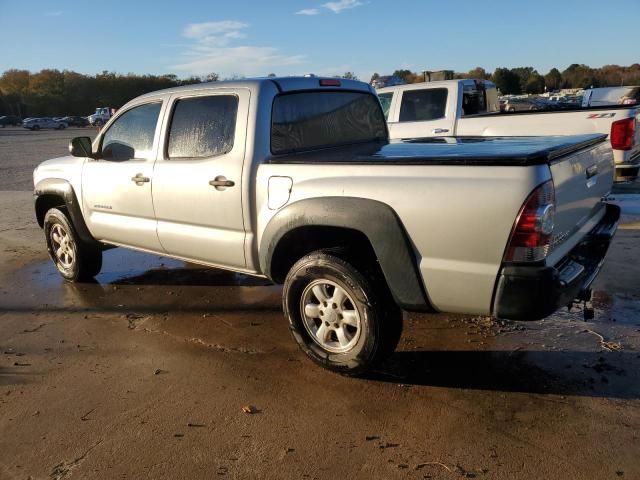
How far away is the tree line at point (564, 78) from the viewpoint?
77000 mm

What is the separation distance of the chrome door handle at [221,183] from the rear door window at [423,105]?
5.99 meters

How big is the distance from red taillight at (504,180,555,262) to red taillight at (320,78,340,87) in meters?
2.26

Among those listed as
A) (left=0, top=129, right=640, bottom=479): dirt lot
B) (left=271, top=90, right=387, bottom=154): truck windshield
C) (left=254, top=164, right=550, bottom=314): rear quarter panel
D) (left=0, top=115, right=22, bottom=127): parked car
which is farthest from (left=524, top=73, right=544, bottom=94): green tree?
(left=254, top=164, right=550, bottom=314): rear quarter panel

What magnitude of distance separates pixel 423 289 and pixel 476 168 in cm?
75

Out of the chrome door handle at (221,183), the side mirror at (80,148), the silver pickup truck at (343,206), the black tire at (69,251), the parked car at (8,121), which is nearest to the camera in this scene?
the silver pickup truck at (343,206)

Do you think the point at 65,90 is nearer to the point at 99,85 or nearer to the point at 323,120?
the point at 99,85

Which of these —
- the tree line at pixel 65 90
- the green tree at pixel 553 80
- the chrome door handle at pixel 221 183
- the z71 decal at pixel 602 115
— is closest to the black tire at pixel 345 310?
the chrome door handle at pixel 221 183

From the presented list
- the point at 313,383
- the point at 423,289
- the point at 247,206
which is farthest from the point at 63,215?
the point at 423,289

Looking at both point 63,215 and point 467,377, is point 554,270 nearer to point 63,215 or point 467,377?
point 467,377

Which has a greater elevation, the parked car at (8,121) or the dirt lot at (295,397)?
the parked car at (8,121)

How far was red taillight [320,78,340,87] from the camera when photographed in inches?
178

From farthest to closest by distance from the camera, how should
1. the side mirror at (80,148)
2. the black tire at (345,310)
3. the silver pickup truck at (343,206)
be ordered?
the side mirror at (80,148)
the black tire at (345,310)
the silver pickup truck at (343,206)

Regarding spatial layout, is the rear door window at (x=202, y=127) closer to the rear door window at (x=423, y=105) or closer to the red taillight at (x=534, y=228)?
the red taillight at (x=534, y=228)

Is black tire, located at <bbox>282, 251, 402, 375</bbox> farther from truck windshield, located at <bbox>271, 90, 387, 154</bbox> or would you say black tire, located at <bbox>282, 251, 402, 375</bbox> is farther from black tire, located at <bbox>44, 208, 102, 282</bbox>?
black tire, located at <bbox>44, 208, 102, 282</bbox>
